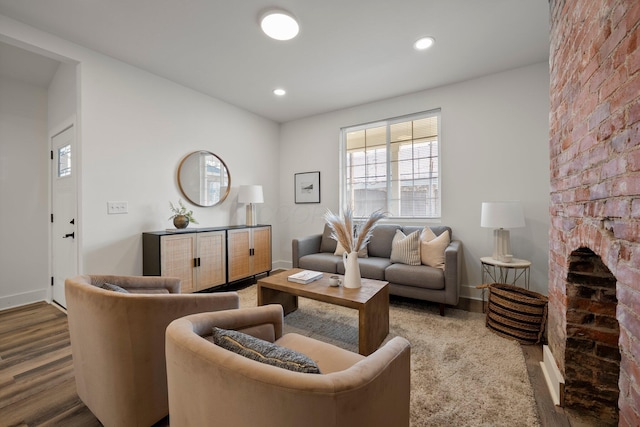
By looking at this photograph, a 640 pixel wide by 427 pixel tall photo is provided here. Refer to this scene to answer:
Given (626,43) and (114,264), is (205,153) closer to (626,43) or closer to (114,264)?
(114,264)

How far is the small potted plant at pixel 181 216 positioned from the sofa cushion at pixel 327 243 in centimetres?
175

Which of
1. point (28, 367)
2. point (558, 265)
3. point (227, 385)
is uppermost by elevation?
point (558, 265)

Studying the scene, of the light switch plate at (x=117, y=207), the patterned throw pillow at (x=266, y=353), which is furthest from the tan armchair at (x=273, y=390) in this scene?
the light switch plate at (x=117, y=207)

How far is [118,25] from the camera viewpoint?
7.30 feet

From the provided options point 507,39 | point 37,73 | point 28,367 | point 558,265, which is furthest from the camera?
point 37,73

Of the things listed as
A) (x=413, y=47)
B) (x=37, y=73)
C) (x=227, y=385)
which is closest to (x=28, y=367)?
(x=227, y=385)

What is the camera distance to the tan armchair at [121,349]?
1.19 metres

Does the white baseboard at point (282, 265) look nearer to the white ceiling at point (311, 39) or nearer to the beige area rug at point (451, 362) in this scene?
the beige area rug at point (451, 362)

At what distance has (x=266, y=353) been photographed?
799 millimetres

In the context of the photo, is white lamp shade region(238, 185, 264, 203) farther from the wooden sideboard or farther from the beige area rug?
the beige area rug

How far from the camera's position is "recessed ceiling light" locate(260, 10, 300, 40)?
6.83ft

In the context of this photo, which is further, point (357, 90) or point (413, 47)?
point (357, 90)

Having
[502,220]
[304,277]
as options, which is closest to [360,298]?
[304,277]

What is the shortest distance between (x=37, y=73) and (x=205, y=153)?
1.90 meters
